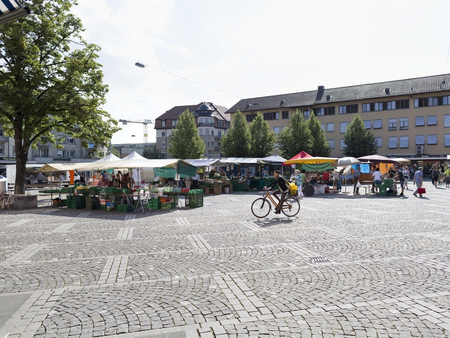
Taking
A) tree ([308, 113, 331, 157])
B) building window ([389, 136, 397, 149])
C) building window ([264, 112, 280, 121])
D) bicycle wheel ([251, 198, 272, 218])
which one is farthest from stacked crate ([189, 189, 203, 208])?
building window ([264, 112, 280, 121])

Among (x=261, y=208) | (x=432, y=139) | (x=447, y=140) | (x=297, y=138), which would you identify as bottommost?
(x=261, y=208)

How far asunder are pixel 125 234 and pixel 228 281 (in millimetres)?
5158

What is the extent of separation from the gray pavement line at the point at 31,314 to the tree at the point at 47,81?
15603 millimetres

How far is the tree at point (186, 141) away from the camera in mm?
54375

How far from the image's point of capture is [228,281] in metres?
5.64

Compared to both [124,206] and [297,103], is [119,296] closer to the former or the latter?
[124,206]

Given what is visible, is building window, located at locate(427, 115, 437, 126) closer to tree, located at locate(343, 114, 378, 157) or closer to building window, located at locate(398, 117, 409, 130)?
building window, located at locate(398, 117, 409, 130)

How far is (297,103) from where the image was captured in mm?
66125

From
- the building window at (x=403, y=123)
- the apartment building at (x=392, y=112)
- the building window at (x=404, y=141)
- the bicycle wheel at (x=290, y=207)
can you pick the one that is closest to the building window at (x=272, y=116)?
the apartment building at (x=392, y=112)

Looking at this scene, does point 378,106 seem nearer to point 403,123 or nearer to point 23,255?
point 403,123

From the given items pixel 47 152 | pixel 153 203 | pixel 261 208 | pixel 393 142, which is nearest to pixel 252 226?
pixel 261 208

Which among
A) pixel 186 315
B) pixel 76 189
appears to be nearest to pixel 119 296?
pixel 186 315

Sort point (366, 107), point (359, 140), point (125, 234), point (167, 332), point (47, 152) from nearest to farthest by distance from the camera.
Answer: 1. point (167, 332)
2. point (125, 234)
3. point (359, 140)
4. point (366, 107)
5. point (47, 152)

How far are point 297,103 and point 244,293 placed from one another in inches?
2514
